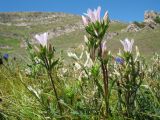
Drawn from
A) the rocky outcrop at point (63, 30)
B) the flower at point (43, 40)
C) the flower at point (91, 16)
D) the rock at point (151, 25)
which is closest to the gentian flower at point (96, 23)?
the flower at point (91, 16)

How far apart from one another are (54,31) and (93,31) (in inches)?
3903

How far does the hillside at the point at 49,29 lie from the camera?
6553cm

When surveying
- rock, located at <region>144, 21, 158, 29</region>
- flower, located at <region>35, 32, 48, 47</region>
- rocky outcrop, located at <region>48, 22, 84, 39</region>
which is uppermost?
rocky outcrop, located at <region>48, 22, 84, 39</region>

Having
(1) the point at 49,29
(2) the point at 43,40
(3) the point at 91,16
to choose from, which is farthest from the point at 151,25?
(1) the point at 49,29

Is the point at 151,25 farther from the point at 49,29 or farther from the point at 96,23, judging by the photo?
the point at 49,29

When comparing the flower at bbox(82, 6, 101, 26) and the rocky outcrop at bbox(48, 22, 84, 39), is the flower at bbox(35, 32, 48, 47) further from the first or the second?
the rocky outcrop at bbox(48, 22, 84, 39)

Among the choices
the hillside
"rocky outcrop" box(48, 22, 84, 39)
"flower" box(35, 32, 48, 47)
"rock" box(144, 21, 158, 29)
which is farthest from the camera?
"rocky outcrop" box(48, 22, 84, 39)

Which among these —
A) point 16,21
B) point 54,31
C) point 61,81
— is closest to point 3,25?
point 16,21

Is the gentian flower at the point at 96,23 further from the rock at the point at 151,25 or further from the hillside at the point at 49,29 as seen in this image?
the rock at the point at 151,25

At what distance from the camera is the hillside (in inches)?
2580

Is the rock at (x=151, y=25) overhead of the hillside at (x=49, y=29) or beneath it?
beneath

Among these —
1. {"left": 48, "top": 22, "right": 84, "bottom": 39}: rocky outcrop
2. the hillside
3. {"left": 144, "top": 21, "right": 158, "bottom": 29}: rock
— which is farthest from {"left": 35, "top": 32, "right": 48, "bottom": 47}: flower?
{"left": 48, "top": 22, "right": 84, "bottom": 39}: rocky outcrop

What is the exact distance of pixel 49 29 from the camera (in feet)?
349

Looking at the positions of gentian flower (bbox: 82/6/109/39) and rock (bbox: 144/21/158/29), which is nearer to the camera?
gentian flower (bbox: 82/6/109/39)
